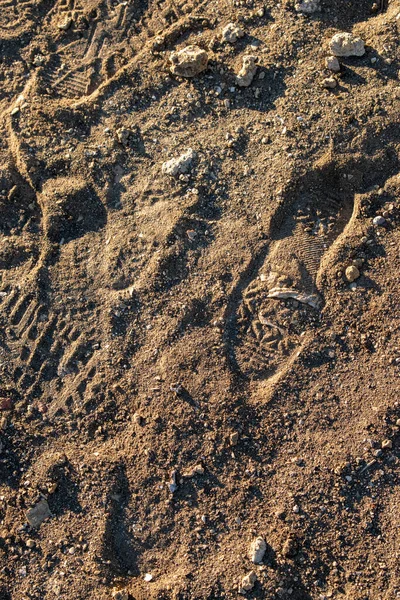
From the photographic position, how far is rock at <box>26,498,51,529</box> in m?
3.75

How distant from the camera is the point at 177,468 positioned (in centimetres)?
365

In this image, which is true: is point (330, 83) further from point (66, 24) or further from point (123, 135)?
point (66, 24)

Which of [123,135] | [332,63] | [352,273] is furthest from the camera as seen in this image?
[123,135]

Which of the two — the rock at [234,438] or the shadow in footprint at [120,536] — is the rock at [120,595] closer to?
the shadow in footprint at [120,536]

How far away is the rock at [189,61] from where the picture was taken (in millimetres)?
3873

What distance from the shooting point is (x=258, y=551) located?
3.46m

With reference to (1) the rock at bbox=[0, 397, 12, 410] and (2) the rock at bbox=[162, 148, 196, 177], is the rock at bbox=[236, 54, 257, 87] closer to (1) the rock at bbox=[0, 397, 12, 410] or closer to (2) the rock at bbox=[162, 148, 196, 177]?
(2) the rock at bbox=[162, 148, 196, 177]

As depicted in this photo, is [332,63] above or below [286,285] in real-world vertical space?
above

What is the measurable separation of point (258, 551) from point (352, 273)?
196 centimetres

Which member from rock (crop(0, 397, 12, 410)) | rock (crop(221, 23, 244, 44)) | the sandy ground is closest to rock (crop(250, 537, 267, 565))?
the sandy ground

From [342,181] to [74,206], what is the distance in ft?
6.57

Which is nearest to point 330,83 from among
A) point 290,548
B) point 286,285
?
point 286,285

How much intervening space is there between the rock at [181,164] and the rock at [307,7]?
51.9 inches

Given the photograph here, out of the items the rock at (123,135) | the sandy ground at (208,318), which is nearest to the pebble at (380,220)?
the sandy ground at (208,318)
